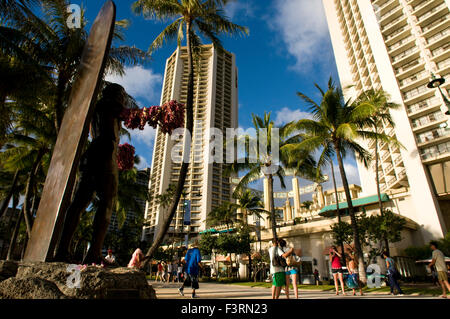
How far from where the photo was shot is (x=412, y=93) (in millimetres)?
36750

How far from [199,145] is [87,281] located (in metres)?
79.6

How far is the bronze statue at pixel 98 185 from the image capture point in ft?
12.2

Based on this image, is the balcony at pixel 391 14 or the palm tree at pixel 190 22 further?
the balcony at pixel 391 14

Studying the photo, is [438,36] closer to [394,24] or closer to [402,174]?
[394,24]

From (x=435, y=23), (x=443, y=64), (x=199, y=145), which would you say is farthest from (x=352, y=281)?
(x=199, y=145)

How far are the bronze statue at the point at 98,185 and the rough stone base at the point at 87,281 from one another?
0.75 meters

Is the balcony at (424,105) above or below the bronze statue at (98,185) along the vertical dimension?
above

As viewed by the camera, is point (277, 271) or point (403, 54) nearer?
point (277, 271)

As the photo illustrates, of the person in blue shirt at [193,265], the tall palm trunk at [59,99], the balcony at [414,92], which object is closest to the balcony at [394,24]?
the balcony at [414,92]

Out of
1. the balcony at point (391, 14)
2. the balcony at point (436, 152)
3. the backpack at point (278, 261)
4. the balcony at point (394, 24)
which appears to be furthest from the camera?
the balcony at point (391, 14)

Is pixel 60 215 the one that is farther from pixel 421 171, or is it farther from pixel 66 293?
pixel 421 171

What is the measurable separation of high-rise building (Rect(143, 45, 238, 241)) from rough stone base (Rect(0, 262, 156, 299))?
233 ft

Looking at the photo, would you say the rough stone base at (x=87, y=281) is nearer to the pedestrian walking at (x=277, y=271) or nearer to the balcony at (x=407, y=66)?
the pedestrian walking at (x=277, y=271)
